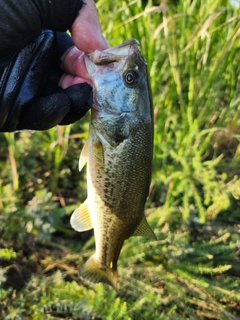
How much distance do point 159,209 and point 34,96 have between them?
122 cm

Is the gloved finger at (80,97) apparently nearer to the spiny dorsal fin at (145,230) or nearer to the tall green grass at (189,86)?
the spiny dorsal fin at (145,230)

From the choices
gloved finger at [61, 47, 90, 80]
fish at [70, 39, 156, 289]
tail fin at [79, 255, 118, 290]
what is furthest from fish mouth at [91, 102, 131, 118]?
tail fin at [79, 255, 118, 290]

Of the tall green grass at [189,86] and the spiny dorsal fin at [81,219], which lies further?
the tall green grass at [189,86]

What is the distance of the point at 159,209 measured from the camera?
2322mm

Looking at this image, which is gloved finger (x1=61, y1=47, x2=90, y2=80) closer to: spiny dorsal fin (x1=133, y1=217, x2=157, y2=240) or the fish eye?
the fish eye

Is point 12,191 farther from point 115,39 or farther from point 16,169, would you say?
point 115,39

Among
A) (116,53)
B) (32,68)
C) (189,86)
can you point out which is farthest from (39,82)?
(189,86)

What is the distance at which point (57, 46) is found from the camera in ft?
5.52

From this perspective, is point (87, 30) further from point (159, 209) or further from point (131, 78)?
point (159, 209)

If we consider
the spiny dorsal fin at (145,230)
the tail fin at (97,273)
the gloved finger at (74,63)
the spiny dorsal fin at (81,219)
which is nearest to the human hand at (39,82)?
the gloved finger at (74,63)

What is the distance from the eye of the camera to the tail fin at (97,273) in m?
1.70

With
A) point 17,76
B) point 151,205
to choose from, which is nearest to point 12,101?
point 17,76

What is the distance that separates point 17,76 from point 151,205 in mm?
1398

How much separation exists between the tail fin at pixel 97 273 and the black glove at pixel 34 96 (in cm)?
72
